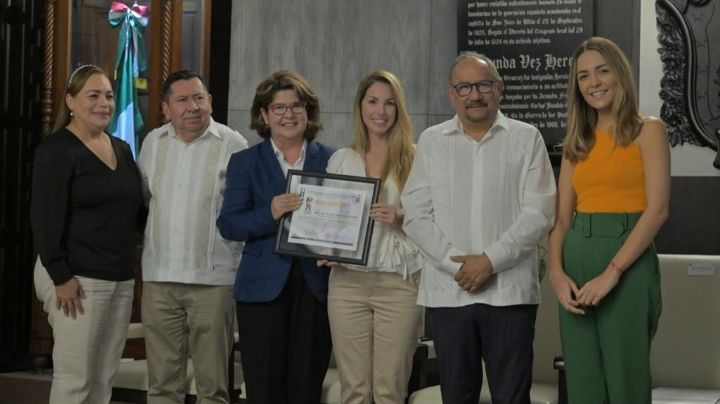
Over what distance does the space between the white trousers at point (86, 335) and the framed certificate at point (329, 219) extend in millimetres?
839

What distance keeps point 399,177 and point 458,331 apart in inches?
26.0

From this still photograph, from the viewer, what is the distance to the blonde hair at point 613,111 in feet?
11.6

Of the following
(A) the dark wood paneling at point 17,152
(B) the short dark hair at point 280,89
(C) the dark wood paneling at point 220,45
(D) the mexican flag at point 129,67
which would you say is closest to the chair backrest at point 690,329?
(B) the short dark hair at point 280,89

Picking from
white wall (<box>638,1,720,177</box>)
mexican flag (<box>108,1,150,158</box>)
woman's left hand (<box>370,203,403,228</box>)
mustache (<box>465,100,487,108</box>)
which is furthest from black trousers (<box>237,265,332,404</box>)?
mexican flag (<box>108,1,150,158</box>)

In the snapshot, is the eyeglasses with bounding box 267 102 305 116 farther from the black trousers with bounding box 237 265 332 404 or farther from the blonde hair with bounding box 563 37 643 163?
the blonde hair with bounding box 563 37 643 163

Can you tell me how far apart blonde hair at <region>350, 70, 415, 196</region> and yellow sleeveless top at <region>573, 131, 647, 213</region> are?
31.6 inches

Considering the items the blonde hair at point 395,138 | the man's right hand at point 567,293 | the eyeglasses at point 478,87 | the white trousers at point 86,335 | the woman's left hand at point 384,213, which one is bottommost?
the white trousers at point 86,335

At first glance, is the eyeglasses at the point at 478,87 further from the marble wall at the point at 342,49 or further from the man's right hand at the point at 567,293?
the marble wall at the point at 342,49

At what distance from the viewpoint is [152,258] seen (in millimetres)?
4605

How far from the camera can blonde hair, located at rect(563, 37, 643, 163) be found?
3.52 meters

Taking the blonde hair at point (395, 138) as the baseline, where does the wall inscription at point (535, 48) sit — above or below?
above

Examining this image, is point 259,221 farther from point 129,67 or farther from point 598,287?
point 129,67

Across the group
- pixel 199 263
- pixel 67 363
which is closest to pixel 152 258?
pixel 199 263

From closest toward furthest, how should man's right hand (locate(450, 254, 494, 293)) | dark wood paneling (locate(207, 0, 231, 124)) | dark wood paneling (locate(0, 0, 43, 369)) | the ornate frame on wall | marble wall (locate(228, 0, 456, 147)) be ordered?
man's right hand (locate(450, 254, 494, 293)) → the ornate frame on wall → marble wall (locate(228, 0, 456, 147)) → dark wood paneling (locate(0, 0, 43, 369)) → dark wood paneling (locate(207, 0, 231, 124))
